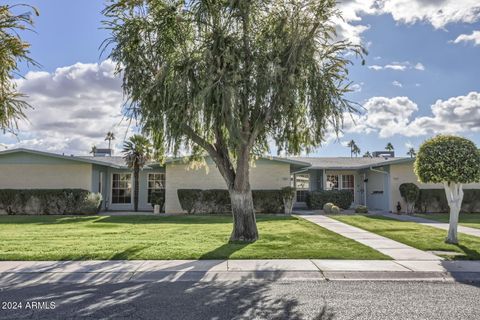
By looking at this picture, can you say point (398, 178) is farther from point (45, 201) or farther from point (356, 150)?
point (356, 150)

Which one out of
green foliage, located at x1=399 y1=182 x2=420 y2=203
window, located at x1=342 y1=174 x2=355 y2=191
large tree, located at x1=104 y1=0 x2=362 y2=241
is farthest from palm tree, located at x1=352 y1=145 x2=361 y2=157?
large tree, located at x1=104 y1=0 x2=362 y2=241

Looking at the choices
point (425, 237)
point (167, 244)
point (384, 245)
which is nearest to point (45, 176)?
point (167, 244)

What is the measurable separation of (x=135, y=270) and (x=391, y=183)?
17155mm

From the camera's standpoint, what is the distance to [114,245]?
374 inches

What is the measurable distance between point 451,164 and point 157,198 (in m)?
16.9

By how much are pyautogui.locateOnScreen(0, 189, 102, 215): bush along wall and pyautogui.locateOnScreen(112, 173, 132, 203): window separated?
3.93m

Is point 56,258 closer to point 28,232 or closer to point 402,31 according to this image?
point 28,232

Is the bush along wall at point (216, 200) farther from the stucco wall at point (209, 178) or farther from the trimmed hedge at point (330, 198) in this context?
the trimmed hedge at point (330, 198)

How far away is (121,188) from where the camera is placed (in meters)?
23.8

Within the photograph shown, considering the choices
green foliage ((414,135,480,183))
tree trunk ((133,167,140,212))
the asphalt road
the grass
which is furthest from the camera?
tree trunk ((133,167,140,212))

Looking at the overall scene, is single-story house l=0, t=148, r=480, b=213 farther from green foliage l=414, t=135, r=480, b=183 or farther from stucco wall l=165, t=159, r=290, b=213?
green foliage l=414, t=135, r=480, b=183

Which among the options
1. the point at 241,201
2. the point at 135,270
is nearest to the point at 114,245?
the point at 135,270

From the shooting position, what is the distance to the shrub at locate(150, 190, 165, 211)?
73.1ft

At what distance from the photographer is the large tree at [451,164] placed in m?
9.29
